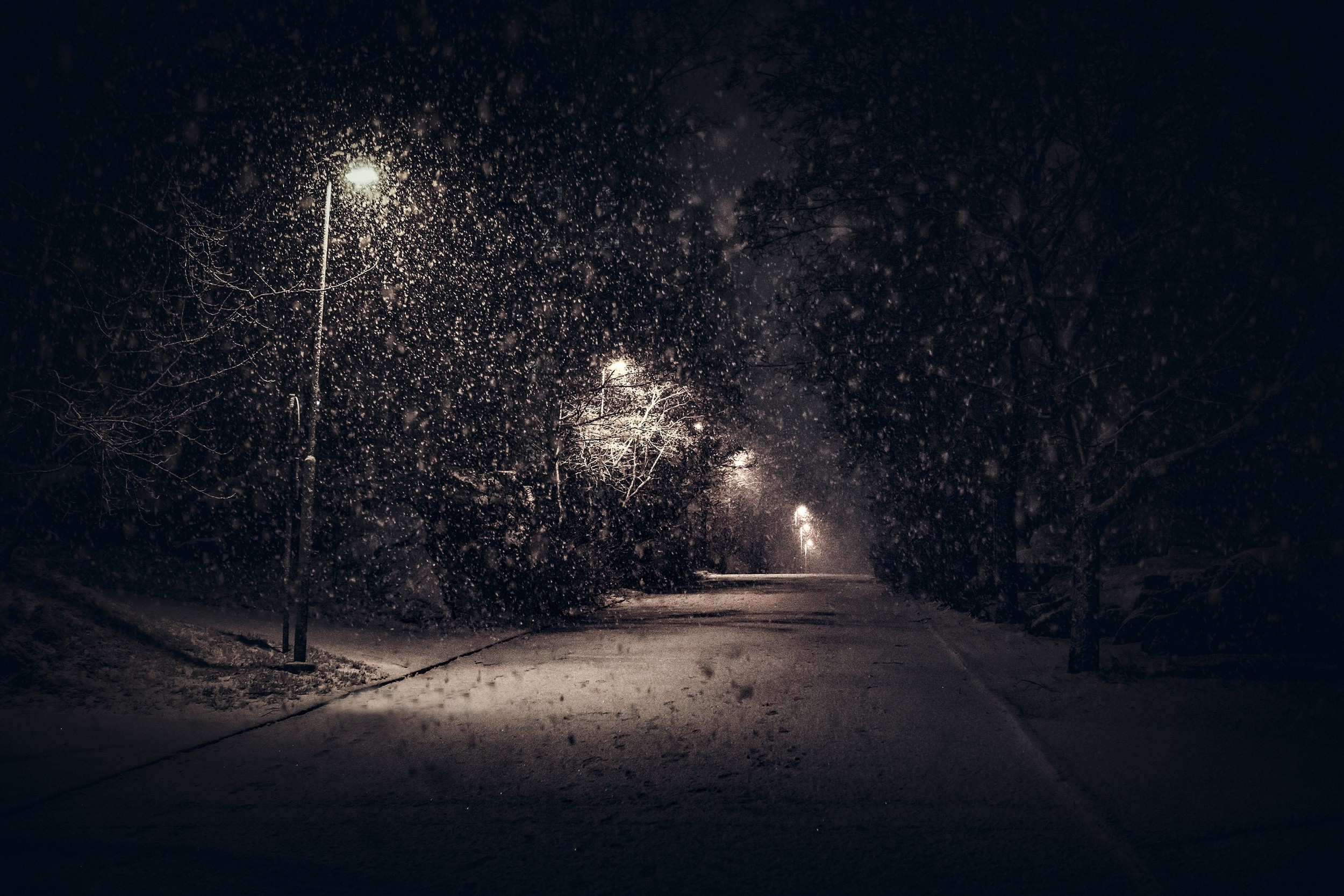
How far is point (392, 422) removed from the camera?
20719mm

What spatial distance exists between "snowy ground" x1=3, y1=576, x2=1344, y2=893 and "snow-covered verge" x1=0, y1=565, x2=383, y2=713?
1.21 metres

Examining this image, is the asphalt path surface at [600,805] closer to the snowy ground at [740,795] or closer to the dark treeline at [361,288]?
the snowy ground at [740,795]

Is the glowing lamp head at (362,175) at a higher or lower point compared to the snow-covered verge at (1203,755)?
higher

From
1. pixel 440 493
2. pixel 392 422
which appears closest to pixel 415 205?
pixel 392 422

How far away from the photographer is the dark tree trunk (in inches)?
478

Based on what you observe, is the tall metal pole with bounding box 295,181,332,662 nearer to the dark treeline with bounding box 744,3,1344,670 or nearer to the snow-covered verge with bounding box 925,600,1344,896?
the dark treeline with bounding box 744,3,1344,670

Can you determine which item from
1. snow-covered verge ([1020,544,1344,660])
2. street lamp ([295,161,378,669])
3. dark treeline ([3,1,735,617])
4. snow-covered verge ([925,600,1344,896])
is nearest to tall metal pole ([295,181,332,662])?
street lamp ([295,161,378,669])

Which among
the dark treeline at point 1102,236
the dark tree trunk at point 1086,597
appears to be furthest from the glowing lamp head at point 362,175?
the dark tree trunk at point 1086,597

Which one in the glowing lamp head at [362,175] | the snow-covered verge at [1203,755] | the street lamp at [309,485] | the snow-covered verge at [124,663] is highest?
the glowing lamp head at [362,175]

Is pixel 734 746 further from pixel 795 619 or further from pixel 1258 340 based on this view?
pixel 795 619

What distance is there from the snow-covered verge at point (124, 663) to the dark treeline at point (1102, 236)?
8.86 metres

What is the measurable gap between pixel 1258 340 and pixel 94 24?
15.9 m

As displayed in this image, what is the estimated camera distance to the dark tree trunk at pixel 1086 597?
39.8 ft

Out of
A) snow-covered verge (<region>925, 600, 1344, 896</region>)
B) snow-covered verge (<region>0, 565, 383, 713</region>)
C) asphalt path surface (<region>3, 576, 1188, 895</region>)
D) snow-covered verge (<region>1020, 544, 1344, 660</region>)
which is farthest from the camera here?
snow-covered verge (<region>1020, 544, 1344, 660</region>)
